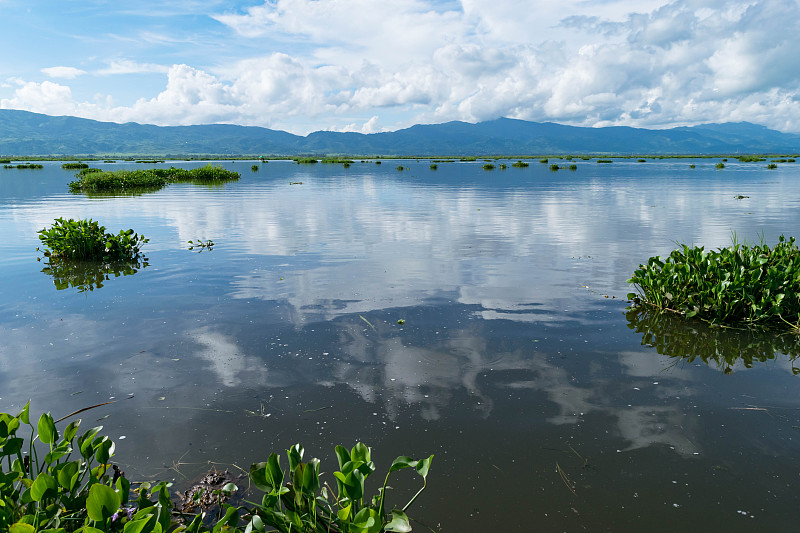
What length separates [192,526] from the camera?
12.1ft

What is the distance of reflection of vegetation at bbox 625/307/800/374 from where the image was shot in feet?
28.9

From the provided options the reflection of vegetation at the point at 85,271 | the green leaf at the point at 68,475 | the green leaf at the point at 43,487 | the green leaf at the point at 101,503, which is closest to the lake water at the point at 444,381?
the reflection of vegetation at the point at 85,271

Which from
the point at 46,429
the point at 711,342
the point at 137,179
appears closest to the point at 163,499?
the point at 46,429

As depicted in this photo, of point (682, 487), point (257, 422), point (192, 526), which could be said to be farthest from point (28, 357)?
point (682, 487)

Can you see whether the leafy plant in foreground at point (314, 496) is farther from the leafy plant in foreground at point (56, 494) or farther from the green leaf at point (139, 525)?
the leafy plant in foreground at point (56, 494)

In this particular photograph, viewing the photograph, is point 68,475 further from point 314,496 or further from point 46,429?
point 314,496

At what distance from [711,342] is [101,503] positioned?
9801 mm

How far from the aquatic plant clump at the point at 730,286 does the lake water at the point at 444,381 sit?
0.60 meters

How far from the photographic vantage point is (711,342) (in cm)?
950

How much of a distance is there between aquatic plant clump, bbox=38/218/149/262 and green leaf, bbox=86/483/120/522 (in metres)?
15.2

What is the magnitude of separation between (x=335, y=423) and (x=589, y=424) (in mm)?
3271

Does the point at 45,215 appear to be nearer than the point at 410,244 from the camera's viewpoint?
No

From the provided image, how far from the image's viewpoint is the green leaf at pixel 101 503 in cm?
325

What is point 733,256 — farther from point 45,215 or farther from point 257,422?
point 45,215
